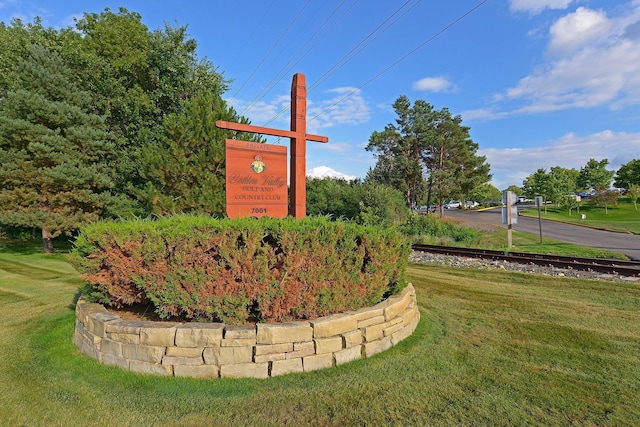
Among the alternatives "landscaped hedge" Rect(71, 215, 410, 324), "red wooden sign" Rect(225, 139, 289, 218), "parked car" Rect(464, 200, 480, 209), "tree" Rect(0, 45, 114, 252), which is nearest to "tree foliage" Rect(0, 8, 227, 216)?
"tree" Rect(0, 45, 114, 252)

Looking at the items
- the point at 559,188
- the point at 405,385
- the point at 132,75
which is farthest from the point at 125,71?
the point at 559,188

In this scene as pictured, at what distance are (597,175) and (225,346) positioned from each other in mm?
63182

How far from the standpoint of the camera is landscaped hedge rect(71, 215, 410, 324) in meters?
3.62


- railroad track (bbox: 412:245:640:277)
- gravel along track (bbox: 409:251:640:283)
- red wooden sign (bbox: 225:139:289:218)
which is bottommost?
gravel along track (bbox: 409:251:640:283)

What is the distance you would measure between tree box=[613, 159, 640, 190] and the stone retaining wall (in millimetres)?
57933

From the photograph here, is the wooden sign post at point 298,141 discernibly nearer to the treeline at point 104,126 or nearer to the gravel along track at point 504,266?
the gravel along track at point 504,266

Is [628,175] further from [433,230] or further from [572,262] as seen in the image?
[572,262]

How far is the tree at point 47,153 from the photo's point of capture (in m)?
13.5

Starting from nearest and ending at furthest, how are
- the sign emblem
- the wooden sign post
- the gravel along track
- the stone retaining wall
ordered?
the stone retaining wall
the sign emblem
the wooden sign post
the gravel along track

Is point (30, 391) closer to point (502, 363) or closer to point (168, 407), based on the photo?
point (168, 407)

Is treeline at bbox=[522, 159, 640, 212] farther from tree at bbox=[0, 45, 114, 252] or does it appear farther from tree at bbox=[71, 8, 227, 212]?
tree at bbox=[0, 45, 114, 252]

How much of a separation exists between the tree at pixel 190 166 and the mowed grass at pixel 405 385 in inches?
310

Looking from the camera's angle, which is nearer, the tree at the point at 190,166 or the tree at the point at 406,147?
the tree at the point at 190,166

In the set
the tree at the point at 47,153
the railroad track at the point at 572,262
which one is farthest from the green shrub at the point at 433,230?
the tree at the point at 47,153
